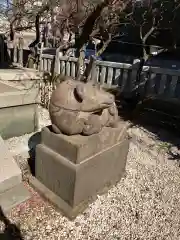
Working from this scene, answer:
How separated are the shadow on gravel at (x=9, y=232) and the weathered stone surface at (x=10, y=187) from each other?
4.7 inches

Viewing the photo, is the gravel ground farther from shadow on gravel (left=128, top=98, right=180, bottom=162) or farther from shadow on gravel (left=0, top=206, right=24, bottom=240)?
shadow on gravel (left=128, top=98, right=180, bottom=162)

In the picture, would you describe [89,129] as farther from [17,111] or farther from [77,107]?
[17,111]

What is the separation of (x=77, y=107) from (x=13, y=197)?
1.04 meters

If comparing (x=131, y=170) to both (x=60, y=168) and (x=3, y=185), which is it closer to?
(x=60, y=168)

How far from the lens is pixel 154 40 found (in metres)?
14.8

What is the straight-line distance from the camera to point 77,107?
195 cm

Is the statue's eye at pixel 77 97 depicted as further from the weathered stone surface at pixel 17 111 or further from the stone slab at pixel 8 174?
the weathered stone surface at pixel 17 111

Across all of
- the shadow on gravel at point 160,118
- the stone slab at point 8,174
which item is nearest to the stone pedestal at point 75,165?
the stone slab at point 8,174

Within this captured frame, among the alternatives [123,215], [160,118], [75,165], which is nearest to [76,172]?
[75,165]

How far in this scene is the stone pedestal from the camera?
2.01m

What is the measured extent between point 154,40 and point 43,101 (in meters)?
12.1

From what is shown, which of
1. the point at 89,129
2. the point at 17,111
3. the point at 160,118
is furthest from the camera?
the point at 160,118

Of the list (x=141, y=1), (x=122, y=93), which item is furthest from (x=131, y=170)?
(x=141, y=1)

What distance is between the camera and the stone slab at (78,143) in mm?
1976
